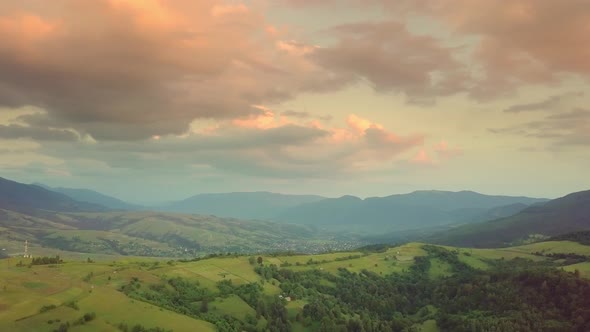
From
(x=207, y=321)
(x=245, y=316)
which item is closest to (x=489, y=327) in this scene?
(x=245, y=316)

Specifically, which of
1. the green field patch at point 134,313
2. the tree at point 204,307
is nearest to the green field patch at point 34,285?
the green field patch at point 134,313

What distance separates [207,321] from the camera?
166 m

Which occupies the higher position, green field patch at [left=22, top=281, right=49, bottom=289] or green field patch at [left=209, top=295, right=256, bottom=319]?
green field patch at [left=22, top=281, right=49, bottom=289]

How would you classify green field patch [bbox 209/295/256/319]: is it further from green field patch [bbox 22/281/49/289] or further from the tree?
green field patch [bbox 22/281/49/289]

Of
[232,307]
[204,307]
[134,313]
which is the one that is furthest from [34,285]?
[232,307]

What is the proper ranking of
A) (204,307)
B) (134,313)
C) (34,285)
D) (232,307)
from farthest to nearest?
(232,307)
(204,307)
(34,285)
(134,313)

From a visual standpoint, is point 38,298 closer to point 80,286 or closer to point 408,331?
point 80,286

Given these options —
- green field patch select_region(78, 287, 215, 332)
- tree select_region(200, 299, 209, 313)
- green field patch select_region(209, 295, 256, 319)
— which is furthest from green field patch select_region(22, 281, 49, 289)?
green field patch select_region(209, 295, 256, 319)

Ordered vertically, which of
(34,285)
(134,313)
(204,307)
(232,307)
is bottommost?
(232,307)

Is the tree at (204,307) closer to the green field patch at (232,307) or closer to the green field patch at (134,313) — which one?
A: the green field patch at (232,307)

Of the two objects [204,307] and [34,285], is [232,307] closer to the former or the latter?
[204,307]

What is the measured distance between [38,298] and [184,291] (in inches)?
2467

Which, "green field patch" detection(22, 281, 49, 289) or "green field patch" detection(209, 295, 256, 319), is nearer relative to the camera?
"green field patch" detection(22, 281, 49, 289)

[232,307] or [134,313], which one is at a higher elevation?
[134,313]
